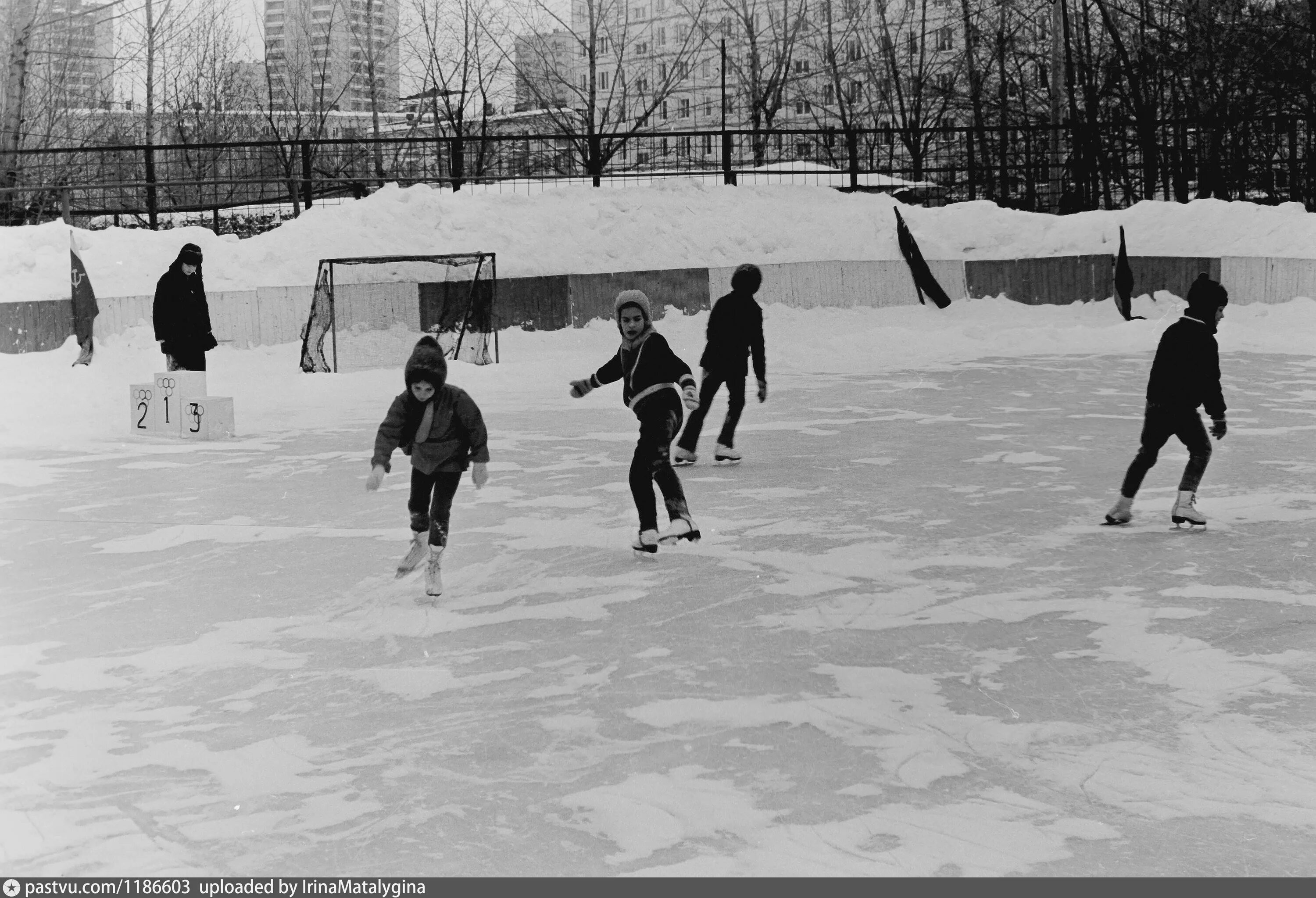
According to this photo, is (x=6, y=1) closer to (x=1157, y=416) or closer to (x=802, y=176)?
(x=802, y=176)

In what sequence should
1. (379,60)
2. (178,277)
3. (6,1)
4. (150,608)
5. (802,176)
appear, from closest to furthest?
1. (150,608)
2. (178,277)
3. (6,1)
4. (802,176)
5. (379,60)

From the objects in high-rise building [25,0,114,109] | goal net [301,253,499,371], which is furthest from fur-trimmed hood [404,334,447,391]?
high-rise building [25,0,114,109]

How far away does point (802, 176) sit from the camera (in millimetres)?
24875

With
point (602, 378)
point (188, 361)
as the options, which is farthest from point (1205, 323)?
point (188, 361)

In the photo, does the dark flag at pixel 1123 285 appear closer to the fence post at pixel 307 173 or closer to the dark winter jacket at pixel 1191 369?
the fence post at pixel 307 173

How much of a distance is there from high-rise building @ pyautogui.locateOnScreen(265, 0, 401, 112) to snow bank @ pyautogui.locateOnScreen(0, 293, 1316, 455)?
13.6 m

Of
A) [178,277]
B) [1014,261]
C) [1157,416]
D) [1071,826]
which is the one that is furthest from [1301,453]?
[1014,261]

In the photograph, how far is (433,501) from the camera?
6977 mm

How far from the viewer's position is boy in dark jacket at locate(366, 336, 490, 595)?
648 cm

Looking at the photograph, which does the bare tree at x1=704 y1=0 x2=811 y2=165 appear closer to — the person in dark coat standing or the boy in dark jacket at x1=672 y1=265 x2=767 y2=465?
the person in dark coat standing

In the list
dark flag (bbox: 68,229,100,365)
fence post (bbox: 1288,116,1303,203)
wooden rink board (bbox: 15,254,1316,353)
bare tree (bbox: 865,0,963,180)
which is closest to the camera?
dark flag (bbox: 68,229,100,365)

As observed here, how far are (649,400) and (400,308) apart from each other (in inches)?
457

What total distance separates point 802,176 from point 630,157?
3.72 m

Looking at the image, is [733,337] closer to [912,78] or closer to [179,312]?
[179,312]
